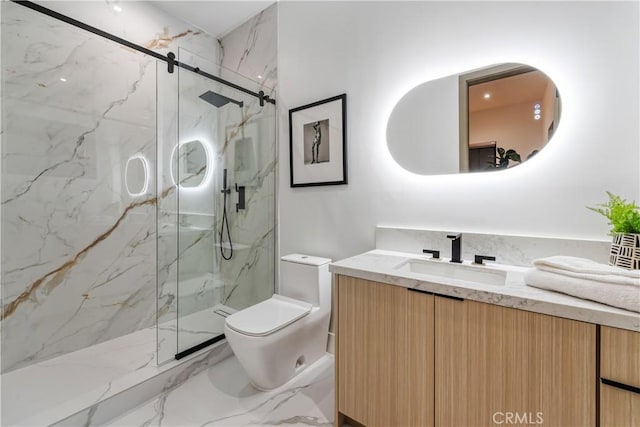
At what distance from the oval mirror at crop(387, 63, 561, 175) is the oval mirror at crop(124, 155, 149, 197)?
1.97 meters

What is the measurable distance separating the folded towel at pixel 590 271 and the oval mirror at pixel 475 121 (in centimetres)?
58

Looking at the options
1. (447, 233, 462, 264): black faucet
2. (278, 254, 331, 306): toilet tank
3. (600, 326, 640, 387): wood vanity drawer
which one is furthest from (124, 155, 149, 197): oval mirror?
(600, 326, 640, 387): wood vanity drawer

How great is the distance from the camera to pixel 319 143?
2.05 m

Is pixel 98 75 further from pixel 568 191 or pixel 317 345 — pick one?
pixel 568 191

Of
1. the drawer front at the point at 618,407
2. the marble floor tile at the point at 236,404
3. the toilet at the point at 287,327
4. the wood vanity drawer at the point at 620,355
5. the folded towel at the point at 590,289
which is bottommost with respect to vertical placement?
the marble floor tile at the point at 236,404

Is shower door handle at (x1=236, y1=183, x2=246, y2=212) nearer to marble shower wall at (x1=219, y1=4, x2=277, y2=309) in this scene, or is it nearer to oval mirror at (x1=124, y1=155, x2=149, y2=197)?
marble shower wall at (x1=219, y1=4, x2=277, y2=309)

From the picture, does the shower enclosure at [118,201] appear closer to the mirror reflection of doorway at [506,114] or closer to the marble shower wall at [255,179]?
the marble shower wall at [255,179]

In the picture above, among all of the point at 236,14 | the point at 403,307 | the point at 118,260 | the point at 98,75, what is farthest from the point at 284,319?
the point at 236,14

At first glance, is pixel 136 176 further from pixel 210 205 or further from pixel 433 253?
pixel 433 253

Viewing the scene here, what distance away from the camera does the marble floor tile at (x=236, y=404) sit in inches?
55.2

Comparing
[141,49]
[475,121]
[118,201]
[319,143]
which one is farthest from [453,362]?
[141,49]

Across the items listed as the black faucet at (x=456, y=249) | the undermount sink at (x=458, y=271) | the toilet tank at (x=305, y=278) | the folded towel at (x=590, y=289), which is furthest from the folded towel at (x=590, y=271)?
the toilet tank at (x=305, y=278)

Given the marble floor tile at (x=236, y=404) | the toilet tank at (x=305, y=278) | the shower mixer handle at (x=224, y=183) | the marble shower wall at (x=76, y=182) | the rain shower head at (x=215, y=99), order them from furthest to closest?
the shower mixer handle at (x=224, y=183)
the rain shower head at (x=215, y=99)
the toilet tank at (x=305, y=278)
the marble shower wall at (x=76, y=182)
the marble floor tile at (x=236, y=404)
